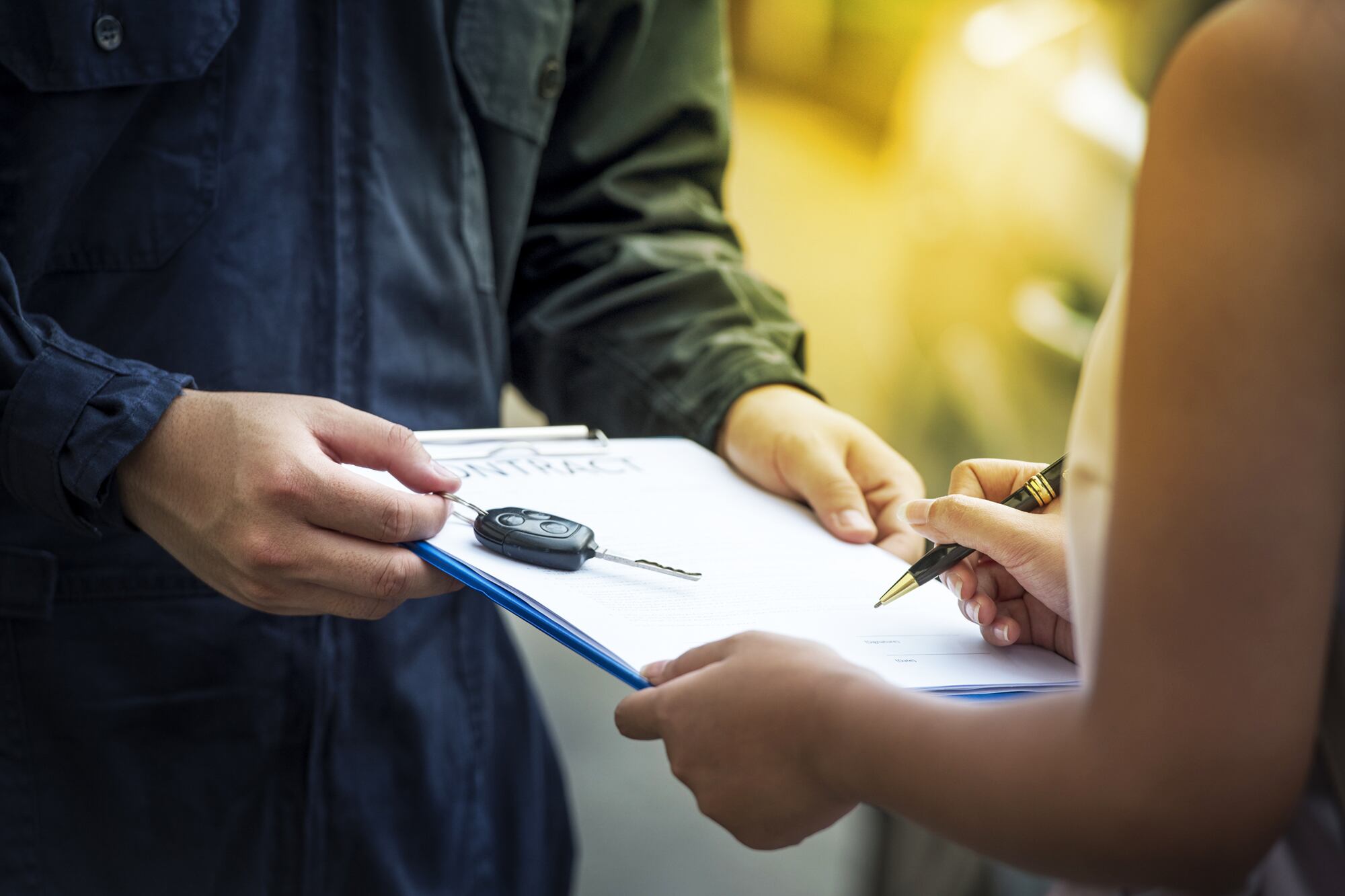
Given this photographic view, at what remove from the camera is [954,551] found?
23.5 inches

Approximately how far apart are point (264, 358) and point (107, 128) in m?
0.20

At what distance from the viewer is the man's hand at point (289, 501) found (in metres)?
0.58

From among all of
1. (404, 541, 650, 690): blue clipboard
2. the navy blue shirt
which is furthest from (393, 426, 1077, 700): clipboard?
the navy blue shirt

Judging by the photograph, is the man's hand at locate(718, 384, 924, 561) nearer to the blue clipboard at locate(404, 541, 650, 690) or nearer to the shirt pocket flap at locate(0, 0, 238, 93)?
the blue clipboard at locate(404, 541, 650, 690)

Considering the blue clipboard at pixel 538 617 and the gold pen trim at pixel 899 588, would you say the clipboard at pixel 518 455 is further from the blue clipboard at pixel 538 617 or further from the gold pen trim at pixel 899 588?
the gold pen trim at pixel 899 588

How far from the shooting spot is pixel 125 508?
654 millimetres

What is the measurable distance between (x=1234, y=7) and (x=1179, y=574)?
0.20 m

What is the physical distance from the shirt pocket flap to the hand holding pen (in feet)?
2.03

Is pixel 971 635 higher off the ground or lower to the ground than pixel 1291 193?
lower

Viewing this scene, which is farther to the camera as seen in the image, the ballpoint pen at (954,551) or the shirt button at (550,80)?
the shirt button at (550,80)

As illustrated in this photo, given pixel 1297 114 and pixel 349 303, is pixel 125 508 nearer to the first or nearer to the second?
pixel 349 303

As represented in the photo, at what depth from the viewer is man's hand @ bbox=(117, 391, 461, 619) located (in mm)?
581

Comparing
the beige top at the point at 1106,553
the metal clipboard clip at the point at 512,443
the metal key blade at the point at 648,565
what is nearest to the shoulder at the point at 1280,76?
the beige top at the point at 1106,553

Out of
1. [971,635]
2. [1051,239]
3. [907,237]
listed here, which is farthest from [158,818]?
[907,237]
